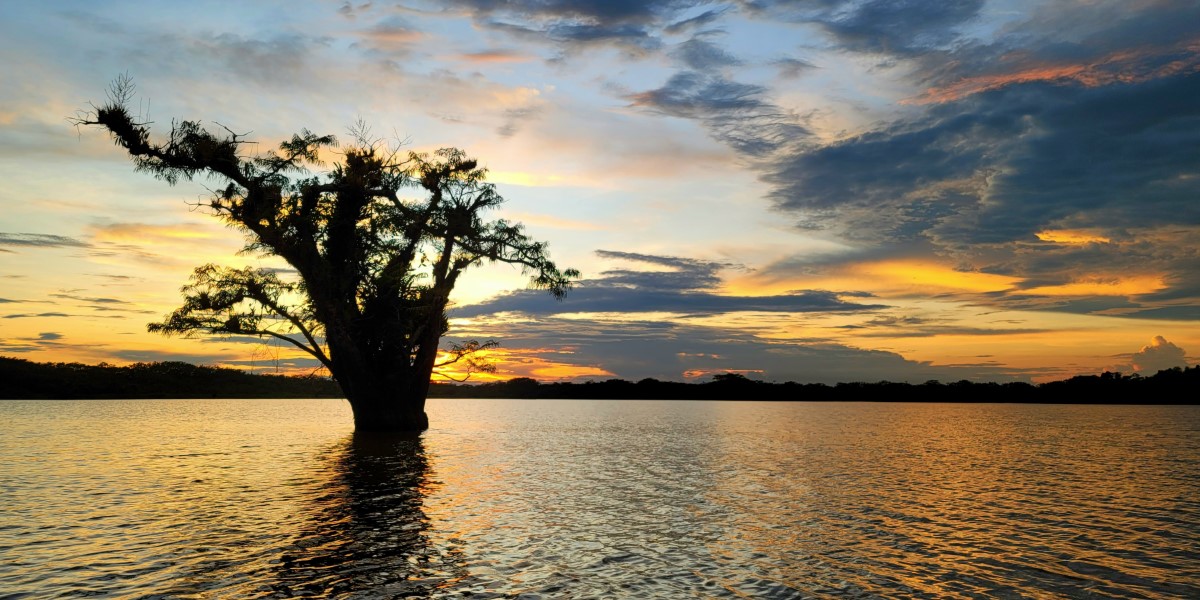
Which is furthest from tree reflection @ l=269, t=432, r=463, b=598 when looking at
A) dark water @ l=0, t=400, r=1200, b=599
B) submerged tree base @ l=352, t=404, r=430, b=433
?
submerged tree base @ l=352, t=404, r=430, b=433

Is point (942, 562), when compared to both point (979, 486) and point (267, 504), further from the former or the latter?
point (267, 504)

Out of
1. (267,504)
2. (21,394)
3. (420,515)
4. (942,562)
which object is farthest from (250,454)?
(21,394)

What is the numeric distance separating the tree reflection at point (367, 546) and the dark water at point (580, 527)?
84 mm

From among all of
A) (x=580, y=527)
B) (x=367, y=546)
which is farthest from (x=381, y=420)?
(x=367, y=546)

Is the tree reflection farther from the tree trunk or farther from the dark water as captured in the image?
the tree trunk

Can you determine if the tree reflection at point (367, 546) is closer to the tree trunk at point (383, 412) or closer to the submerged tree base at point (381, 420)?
the tree trunk at point (383, 412)

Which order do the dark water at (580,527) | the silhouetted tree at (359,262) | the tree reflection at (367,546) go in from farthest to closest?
1. the silhouetted tree at (359,262)
2. the dark water at (580,527)
3. the tree reflection at (367,546)

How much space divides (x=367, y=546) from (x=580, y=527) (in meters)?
6.22

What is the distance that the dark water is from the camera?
16.3m

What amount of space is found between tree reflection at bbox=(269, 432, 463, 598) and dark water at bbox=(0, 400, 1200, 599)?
8 cm

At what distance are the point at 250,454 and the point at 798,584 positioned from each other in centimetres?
3934

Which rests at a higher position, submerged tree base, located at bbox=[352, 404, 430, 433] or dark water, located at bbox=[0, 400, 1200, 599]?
submerged tree base, located at bbox=[352, 404, 430, 433]

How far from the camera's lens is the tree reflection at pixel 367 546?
15828 mm

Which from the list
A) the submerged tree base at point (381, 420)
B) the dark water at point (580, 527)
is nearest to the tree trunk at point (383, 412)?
the submerged tree base at point (381, 420)
